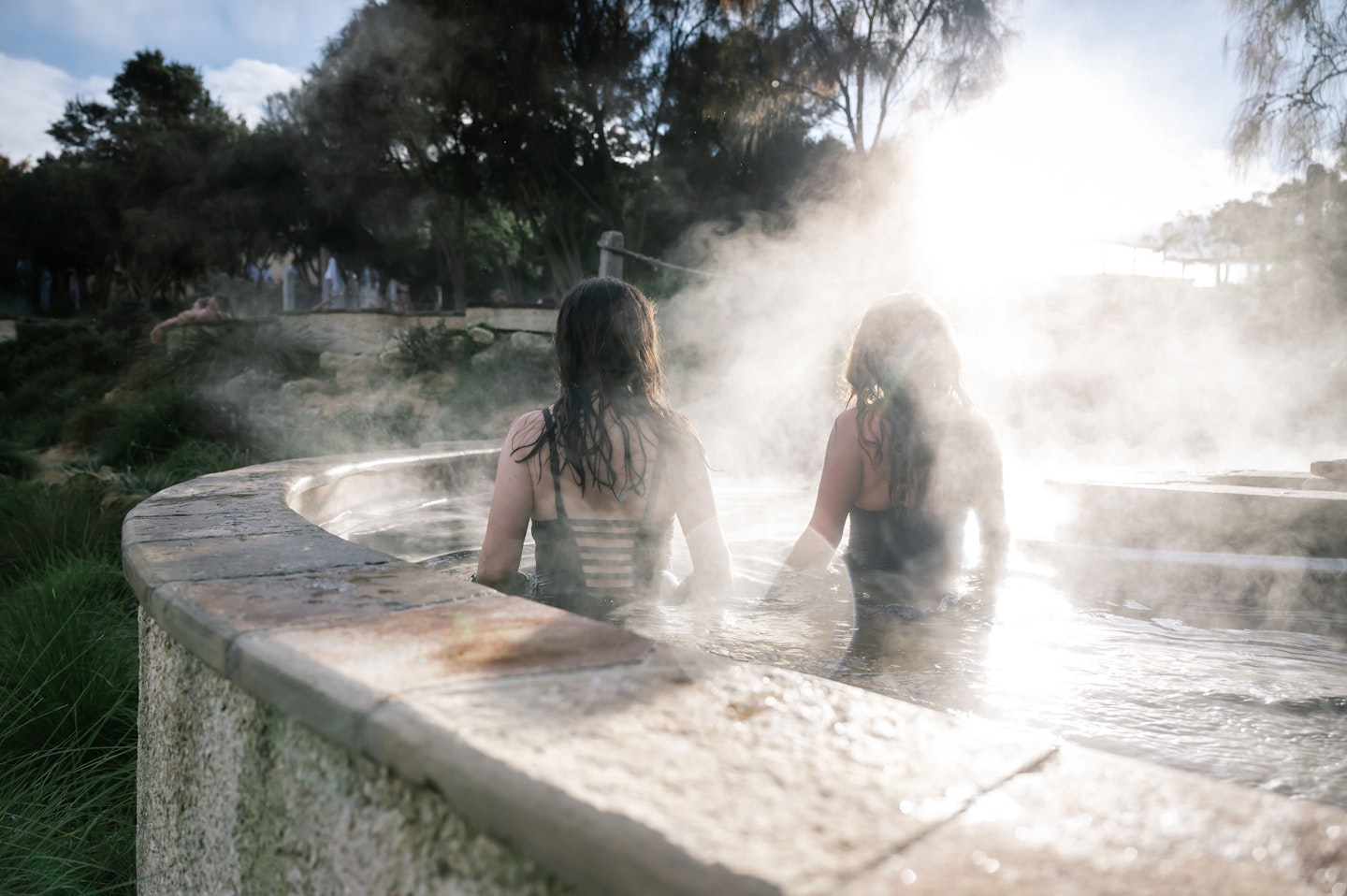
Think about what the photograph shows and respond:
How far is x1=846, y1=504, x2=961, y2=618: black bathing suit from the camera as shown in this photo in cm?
284

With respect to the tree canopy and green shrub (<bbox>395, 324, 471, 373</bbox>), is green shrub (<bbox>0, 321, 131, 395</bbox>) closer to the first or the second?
the tree canopy

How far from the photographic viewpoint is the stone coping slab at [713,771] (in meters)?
0.68

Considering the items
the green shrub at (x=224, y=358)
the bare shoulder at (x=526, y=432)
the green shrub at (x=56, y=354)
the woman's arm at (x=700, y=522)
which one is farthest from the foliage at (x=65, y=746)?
the green shrub at (x=56, y=354)

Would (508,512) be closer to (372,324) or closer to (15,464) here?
(15,464)

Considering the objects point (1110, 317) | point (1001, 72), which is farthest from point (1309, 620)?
point (1001, 72)

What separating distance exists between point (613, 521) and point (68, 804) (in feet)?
4.95

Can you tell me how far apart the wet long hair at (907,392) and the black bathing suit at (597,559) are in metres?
0.77

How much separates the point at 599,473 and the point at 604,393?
232 millimetres

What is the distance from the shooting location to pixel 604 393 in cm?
246

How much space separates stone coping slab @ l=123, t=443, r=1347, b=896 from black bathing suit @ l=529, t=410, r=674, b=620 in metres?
1.20

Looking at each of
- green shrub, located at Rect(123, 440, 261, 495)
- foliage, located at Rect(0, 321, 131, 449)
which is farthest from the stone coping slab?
foliage, located at Rect(0, 321, 131, 449)

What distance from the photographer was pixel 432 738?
32.9 inches

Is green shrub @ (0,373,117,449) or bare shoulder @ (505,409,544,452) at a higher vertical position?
bare shoulder @ (505,409,544,452)

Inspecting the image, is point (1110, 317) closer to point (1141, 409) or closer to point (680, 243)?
point (1141, 409)
